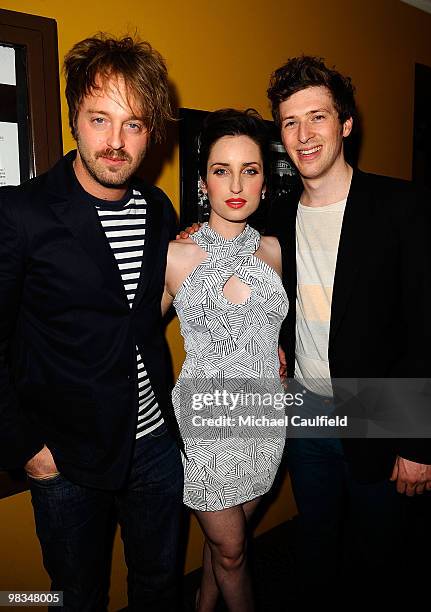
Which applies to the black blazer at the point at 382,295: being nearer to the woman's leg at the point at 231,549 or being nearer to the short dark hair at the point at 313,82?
the short dark hair at the point at 313,82

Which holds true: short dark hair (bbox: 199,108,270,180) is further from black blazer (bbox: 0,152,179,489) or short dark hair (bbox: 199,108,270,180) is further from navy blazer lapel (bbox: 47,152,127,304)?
navy blazer lapel (bbox: 47,152,127,304)

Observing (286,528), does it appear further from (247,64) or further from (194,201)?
(247,64)

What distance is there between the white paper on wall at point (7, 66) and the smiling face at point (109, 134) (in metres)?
0.40

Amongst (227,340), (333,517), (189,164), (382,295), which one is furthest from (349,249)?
(333,517)

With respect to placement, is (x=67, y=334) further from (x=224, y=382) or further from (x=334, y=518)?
(x=334, y=518)

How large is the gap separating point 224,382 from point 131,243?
0.64 meters

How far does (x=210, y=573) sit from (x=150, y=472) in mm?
716

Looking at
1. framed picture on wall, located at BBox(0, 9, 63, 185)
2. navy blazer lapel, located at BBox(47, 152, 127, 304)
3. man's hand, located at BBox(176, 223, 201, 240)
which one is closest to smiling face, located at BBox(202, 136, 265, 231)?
man's hand, located at BBox(176, 223, 201, 240)

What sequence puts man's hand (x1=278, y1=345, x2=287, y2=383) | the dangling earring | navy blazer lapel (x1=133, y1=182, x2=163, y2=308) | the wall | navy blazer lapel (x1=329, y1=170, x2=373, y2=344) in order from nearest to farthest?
navy blazer lapel (x1=133, y1=182, x2=163, y2=308) → navy blazer lapel (x1=329, y1=170, x2=373, y2=344) → the wall → man's hand (x1=278, y1=345, x2=287, y2=383) → the dangling earring

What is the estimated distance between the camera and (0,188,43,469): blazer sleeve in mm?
1449

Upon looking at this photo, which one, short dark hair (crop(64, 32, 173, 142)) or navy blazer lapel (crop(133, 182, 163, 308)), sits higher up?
short dark hair (crop(64, 32, 173, 142))

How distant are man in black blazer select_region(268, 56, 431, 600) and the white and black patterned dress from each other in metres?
0.21

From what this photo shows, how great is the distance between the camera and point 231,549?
6.08 feet

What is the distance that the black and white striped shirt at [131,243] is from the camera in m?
1.66
